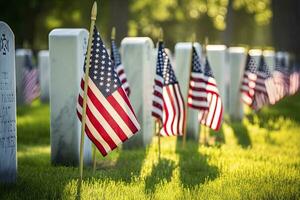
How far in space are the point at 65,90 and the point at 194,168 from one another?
2095mm

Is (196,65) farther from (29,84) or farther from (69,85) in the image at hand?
(29,84)

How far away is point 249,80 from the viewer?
548 inches

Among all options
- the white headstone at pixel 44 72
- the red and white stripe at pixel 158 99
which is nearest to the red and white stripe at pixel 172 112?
the red and white stripe at pixel 158 99

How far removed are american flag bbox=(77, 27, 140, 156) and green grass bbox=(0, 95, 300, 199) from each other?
0.54m

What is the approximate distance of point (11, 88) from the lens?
6.98 meters

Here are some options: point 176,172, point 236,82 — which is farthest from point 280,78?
point 176,172

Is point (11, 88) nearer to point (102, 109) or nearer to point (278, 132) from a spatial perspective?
point (102, 109)

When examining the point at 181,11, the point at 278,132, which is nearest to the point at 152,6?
the point at 181,11

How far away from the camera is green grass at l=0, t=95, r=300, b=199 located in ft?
21.8

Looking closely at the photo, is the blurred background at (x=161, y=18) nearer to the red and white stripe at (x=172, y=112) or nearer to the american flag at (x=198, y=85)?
the american flag at (x=198, y=85)

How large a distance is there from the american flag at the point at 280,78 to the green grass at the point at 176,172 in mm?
5400

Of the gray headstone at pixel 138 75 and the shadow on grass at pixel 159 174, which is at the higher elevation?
the gray headstone at pixel 138 75

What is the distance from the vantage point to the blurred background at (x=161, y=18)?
3108cm

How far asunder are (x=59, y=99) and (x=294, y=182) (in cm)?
336
